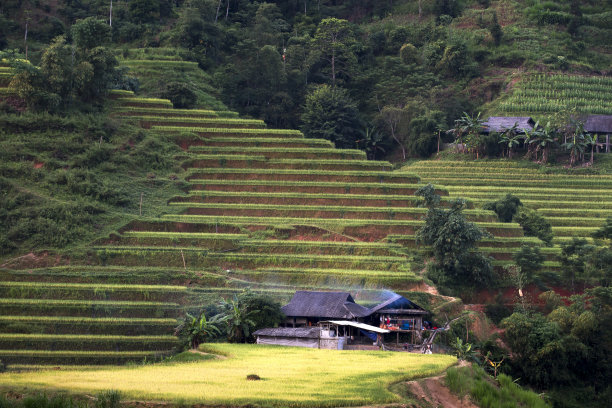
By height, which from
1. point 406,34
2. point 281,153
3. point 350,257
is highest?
point 406,34

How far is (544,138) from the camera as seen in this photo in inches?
1992

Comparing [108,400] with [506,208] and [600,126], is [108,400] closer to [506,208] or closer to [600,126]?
[506,208]

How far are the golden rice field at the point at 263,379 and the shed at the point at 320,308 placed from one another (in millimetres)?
5256

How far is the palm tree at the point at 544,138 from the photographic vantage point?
50.3 m

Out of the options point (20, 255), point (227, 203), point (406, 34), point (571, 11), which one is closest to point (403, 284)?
point (227, 203)

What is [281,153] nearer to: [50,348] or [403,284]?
[403,284]

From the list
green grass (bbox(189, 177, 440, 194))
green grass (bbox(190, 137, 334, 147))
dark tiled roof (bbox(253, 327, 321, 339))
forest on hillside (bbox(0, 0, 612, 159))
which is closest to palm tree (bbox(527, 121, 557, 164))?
forest on hillside (bbox(0, 0, 612, 159))

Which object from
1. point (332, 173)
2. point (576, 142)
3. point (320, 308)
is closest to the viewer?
point (320, 308)

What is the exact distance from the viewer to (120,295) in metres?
33.0

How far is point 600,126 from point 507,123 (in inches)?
234

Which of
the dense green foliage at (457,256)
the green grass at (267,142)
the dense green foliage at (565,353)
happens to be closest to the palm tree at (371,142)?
the green grass at (267,142)

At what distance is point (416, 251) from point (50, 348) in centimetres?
1616

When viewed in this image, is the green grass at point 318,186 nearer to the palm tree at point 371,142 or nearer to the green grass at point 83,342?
the green grass at point 83,342

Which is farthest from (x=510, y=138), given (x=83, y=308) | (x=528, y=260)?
(x=83, y=308)
